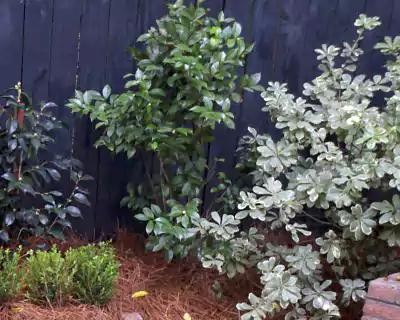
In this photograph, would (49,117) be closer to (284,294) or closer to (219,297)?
(219,297)

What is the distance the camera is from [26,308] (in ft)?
8.68

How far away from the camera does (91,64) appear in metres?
3.42

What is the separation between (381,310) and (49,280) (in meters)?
1.58

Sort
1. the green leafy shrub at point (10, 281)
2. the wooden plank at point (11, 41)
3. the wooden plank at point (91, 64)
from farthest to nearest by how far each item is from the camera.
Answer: the wooden plank at point (91, 64) < the wooden plank at point (11, 41) < the green leafy shrub at point (10, 281)

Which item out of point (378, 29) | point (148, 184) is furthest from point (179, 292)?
point (378, 29)

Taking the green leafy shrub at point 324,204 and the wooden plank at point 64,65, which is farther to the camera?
the wooden plank at point 64,65

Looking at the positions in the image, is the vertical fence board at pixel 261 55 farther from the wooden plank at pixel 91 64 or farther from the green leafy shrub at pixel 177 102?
the wooden plank at pixel 91 64

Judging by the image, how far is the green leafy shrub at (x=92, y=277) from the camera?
2.68m

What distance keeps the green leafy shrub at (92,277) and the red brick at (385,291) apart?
4.11 ft

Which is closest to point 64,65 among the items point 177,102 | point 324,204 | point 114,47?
point 114,47

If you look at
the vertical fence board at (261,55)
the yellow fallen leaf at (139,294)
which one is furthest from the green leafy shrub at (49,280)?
the vertical fence board at (261,55)

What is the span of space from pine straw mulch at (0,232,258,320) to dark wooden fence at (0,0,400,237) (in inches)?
18.6

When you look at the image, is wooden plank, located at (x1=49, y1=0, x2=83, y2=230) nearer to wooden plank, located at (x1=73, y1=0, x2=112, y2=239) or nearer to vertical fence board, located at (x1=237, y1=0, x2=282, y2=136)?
wooden plank, located at (x1=73, y1=0, x2=112, y2=239)

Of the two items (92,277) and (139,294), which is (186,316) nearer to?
(139,294)
